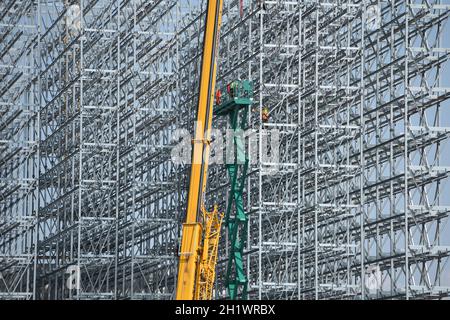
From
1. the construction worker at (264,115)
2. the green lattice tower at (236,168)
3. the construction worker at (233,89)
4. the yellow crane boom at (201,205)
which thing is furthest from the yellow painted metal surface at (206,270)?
the construction worker at (264,115)

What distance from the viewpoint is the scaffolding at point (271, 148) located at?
47.3 metres

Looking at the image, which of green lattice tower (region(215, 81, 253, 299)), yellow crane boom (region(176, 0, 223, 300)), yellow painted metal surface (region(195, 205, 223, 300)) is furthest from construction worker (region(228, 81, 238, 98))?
yellow painted metal surface (region(195, 205, 223, 300))

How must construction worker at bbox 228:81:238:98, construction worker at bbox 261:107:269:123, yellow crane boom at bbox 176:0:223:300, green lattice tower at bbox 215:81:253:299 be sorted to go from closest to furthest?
1. yellow crane boom at bbox 176:0:223:300
2. construction worker at bbox 228:81:238:98
3. green lattice tower at bbox 215:81:253:299
4. construction worker at bbox 261:107:269:123

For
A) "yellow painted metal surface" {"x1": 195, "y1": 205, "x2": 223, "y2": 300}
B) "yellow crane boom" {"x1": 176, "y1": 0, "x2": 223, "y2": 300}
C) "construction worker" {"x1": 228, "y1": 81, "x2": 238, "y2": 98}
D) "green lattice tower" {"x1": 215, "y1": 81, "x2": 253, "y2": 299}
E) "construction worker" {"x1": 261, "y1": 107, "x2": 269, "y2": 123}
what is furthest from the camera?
"construction worker" {"x1": 261, "y1": 107, "x2": 269, "y2": 123}

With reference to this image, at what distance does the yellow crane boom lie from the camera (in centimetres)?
3959

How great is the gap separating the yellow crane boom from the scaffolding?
3933 mm

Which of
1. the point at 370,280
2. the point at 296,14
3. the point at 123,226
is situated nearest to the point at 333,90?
the point at 296,14

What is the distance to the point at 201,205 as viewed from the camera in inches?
1619

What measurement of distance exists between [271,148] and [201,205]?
9604 mm

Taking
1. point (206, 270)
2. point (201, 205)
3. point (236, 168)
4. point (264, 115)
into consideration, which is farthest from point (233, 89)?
point (206, 270)

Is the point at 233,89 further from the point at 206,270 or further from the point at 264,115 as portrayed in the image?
the point at 206,270

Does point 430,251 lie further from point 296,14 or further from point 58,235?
point 58,235

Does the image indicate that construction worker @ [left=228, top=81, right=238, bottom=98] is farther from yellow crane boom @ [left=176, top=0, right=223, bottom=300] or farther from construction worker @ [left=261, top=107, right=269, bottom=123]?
construction worker @ [left=261, top=107, right=269, bottom=123]

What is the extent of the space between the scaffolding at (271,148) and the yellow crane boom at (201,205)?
155 inches
